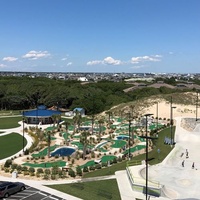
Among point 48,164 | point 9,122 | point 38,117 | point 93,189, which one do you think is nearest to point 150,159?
point 93,189

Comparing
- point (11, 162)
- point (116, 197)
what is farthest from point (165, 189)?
point (11, 162)

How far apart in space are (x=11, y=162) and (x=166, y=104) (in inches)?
2344

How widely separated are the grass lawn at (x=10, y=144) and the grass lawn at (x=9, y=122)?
955cm

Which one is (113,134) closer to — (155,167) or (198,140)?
(198,140)

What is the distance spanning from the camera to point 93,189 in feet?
85.3

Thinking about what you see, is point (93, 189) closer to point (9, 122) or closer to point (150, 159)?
point (150, 159)

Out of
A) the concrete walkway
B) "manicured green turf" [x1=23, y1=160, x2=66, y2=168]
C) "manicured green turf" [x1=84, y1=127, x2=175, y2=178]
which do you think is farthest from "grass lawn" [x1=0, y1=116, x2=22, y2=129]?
the concrete walkway

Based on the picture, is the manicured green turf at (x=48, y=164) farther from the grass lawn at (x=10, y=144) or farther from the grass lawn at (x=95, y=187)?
the grass lawn at (x=10, y=144)

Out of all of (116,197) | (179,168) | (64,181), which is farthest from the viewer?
(179,168)

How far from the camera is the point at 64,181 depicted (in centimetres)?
2833

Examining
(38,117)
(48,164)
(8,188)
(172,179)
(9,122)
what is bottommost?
(9,122)

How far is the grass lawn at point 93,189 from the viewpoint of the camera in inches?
960

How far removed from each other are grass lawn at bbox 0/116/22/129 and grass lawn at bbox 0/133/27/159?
955 cm

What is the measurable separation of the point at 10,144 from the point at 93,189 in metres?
24.9
